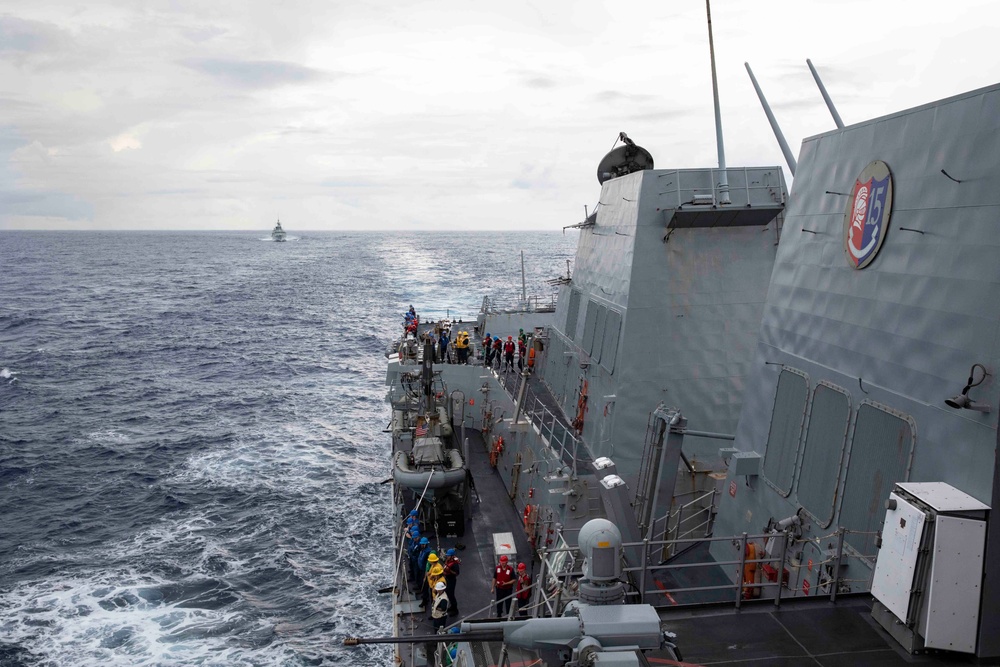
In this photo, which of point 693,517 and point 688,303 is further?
point 688,303

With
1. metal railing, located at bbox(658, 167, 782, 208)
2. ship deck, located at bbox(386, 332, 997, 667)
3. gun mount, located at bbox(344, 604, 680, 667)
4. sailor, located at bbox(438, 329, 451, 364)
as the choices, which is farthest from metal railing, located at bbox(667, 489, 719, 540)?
sailor, located at bbox(438, 329, 451, 364)

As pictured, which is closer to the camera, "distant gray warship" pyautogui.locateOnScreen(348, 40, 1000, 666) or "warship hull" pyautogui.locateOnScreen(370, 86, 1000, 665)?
"distant gray warship" pyautogui.locateOnScreen(348, 40, 1000, 666)

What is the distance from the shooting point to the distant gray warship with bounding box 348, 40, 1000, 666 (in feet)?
21.3

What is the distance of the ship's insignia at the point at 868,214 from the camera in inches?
334

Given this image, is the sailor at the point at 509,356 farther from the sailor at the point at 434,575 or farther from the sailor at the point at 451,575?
the sailor at the point at 434,575

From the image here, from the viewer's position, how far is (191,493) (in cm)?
2730

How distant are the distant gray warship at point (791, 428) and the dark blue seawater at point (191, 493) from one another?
535 cm

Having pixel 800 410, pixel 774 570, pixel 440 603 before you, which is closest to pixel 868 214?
pixel 800 410

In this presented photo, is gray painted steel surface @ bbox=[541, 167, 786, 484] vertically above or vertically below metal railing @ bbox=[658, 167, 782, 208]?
below

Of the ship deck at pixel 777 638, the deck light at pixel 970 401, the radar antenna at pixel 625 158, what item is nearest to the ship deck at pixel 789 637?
the ship deck at pixel 777 638

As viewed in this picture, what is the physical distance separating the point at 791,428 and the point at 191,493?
2397 centimetres

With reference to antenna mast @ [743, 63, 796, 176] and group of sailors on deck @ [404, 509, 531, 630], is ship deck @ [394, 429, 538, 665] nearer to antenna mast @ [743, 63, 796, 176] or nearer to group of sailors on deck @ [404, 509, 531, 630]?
group of sailors on deck @ [404, 509, 531, 630]

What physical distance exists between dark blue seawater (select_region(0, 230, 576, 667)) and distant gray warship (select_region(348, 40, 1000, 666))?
5353 mm

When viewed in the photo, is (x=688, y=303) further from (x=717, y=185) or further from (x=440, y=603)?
(x=440, y=603)
